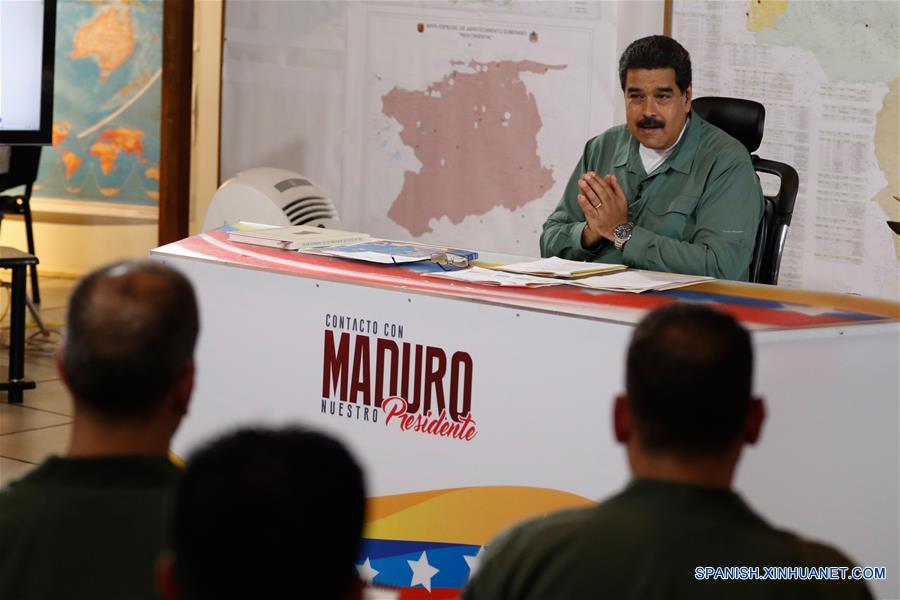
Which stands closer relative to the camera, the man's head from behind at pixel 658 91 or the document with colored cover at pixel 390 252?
the document with colored cover at pixel 390 252

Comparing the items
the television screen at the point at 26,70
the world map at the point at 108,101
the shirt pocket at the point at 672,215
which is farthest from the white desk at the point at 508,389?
the world map at the point at 108,101

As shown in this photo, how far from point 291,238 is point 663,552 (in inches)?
95.4

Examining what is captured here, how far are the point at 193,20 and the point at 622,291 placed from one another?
4.08 m

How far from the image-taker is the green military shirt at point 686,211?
340 centimetres

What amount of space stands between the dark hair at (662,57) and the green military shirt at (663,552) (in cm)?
243

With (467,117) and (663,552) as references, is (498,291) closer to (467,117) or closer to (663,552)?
(663,552)

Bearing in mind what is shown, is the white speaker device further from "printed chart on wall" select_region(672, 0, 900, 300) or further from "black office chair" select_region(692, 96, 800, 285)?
"black office chair" select_region(692, 96, 800, 285)

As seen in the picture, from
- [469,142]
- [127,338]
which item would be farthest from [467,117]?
[127,338]

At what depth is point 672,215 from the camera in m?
3.54

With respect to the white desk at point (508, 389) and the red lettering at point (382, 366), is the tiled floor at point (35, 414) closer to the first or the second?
the white desk at point (508, 389)

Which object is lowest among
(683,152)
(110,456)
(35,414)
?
(35,414)

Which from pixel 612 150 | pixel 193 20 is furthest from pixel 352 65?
pixel 612 150

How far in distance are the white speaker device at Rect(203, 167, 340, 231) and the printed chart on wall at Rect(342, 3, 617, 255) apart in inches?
25.0

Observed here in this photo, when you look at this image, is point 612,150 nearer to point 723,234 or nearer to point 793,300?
point 723,234
